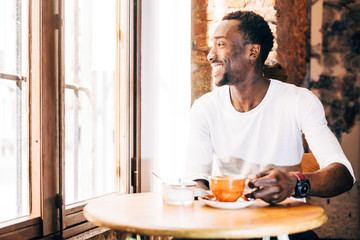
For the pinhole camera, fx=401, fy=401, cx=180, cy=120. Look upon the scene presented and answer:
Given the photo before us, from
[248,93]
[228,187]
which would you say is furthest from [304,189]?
[248,93]

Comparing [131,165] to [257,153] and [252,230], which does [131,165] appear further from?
[252,230]

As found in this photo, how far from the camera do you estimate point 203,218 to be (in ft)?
3.80

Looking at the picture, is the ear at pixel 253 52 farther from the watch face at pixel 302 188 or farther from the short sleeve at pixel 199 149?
the watch face at pixel 302 188

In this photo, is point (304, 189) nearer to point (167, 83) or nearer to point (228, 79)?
point (228, 79)

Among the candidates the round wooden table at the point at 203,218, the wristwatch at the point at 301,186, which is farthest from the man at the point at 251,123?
the round wooden table at the point at 203,218

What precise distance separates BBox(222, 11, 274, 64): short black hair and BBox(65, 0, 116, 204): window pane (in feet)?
2.52

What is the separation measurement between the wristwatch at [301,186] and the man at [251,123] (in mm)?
116

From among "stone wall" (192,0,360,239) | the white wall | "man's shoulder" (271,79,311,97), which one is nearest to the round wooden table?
"man's shoulder" (271,79,311,97)

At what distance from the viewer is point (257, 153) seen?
190cm

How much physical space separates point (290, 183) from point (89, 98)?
142cm

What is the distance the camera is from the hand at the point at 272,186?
130cm

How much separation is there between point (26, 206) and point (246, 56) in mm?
1340

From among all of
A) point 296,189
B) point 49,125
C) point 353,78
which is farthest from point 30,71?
point 353,78

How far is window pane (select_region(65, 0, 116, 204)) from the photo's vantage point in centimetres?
218
